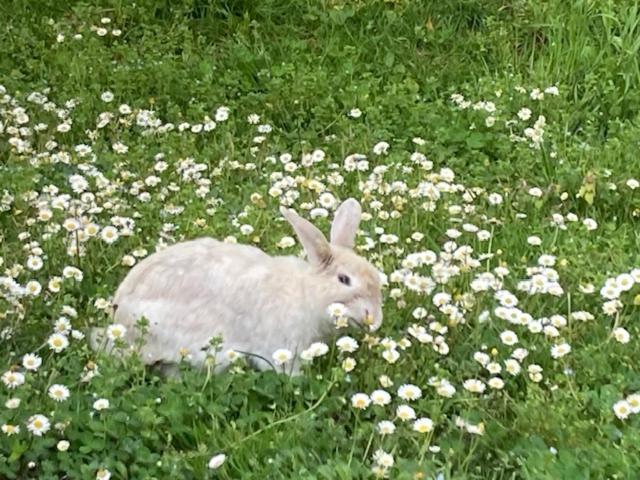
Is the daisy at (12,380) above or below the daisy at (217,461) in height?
above

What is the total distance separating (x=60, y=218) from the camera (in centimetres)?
544

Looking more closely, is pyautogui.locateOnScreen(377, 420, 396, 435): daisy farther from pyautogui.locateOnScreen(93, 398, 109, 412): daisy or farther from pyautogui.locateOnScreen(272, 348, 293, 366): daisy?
pyautogui.locateOnScreen(93, 398, 109, 412): daisy

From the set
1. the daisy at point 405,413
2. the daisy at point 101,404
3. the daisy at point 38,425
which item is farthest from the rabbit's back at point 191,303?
the daisy at point 405,413

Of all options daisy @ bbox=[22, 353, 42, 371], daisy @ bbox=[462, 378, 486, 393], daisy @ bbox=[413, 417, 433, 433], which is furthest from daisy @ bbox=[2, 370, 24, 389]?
daisy @ bbox=[462, 378, 486, 393]

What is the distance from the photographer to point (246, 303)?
177 inches

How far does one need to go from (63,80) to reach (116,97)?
16.0 inches

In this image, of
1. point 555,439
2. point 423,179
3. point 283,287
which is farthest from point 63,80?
point 555,439

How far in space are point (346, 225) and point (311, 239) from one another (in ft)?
1.07

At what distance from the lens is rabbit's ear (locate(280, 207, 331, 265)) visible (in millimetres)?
4492

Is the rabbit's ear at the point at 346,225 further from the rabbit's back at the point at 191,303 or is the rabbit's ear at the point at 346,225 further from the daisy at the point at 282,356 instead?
the daisy at the point at 282,356

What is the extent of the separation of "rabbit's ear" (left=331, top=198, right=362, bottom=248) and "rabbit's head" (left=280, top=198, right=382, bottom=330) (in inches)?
5.0

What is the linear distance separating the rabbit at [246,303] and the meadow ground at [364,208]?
11 centimetres

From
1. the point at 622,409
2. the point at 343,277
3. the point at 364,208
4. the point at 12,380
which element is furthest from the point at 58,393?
the point at 364,208

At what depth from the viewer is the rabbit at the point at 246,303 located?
4.43 meters
